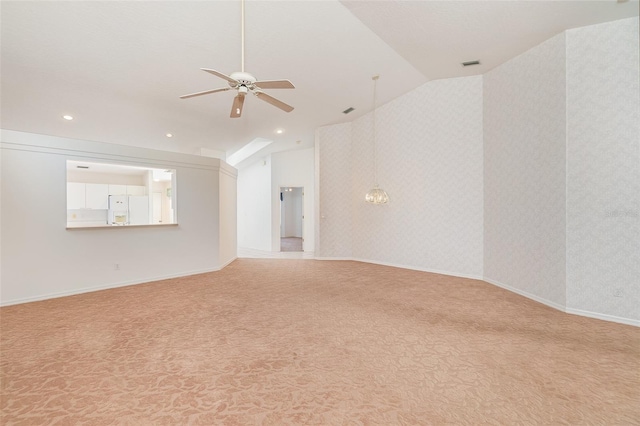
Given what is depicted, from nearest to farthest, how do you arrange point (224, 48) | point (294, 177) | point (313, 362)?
1. point (313, 362)
2. point (224, 48)
3. point (294, 177)

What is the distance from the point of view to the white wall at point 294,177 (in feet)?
32.2

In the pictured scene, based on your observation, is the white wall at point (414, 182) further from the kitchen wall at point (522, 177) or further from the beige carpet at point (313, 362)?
the beige carpet at point (313, 362)

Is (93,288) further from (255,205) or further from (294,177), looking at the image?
(294,177)

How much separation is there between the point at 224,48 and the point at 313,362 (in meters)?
4.34

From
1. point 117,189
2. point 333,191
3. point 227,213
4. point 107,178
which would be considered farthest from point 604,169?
point 107,178

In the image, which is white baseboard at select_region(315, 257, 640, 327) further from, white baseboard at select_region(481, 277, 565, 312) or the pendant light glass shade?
the pendant light glass shade

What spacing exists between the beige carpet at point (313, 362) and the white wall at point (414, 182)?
6.24 feet

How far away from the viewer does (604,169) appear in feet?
12.0

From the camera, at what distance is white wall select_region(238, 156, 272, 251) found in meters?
9.91

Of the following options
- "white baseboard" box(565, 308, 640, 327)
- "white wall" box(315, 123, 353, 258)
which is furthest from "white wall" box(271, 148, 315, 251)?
"white baseboard" box(565, 308, 640, 327)

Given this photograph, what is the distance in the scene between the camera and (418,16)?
3889 millimetres

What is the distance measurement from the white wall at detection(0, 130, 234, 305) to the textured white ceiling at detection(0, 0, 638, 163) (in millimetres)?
1078

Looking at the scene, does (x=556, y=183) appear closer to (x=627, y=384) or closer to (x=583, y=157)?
(x=583, y=157)

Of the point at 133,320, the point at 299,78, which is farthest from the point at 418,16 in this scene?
the point at 133,320
